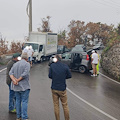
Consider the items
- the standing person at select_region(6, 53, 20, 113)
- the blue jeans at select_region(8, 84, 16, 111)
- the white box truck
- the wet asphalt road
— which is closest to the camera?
the standing person at select_region(6, 53, 20, 113)

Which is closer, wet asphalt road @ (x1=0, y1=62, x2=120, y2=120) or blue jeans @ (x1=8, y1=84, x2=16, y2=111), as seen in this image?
blue jeans @ (x1=8, y1=84, x2=16, y2=111)

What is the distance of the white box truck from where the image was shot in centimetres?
2205

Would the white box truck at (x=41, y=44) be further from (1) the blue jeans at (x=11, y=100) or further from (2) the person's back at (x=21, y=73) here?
(2) the person's back at (x=21, y=73)

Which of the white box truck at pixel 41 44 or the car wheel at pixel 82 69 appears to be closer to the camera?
the car wheel at pixel 82 69

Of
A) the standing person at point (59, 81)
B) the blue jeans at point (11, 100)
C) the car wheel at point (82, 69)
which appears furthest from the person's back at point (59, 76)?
the car wheel at point (82, 69)

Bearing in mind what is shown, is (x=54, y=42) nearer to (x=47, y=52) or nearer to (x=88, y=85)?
(x=47, y=52)

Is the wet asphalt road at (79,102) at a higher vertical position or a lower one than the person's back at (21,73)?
lower

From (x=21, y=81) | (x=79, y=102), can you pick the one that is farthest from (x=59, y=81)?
(x=79, y=102)

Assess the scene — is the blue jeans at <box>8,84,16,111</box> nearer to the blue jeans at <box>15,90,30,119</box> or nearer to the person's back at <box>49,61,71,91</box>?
the blue jeans at <box>15,90,30,119</box>

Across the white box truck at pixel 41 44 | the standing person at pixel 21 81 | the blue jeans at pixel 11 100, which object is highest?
the white box truck at pixel 41 44

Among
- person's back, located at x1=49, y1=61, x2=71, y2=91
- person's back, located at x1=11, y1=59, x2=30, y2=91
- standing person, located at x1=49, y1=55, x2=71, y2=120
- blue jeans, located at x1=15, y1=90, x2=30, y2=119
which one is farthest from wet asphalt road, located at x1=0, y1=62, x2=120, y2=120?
person's back, located at x1=49, y1=61, x2=71, y2=91

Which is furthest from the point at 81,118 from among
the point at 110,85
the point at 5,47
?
the point at 5,47

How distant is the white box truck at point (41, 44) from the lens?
22.0m

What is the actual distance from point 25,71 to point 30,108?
2.00 meters
